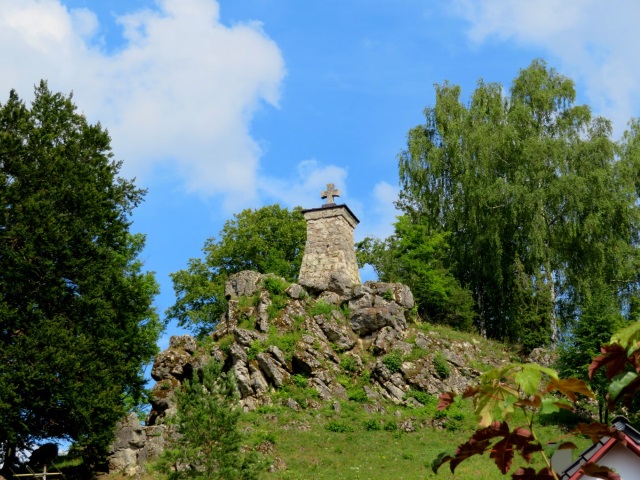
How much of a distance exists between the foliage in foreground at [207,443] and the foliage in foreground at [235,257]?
2536 cm

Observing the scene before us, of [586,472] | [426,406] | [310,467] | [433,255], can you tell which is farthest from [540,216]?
[586,472]

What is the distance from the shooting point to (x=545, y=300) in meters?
35.7

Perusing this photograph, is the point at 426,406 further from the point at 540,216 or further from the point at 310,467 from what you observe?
the point at 540,216

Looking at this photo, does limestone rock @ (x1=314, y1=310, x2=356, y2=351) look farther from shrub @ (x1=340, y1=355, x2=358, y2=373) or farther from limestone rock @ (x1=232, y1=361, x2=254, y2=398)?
limestone rock @ (x1=232, y1=361, x2=254, y2=398)

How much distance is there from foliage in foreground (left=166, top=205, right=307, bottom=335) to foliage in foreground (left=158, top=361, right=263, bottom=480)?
25.4m

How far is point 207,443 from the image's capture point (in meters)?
17.0

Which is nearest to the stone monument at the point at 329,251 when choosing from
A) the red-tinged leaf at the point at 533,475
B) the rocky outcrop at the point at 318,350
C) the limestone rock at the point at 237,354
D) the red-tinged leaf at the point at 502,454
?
the rocky outcrop at the point at 318,350

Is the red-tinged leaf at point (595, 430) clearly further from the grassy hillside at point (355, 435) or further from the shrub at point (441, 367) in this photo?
the shrub at point (441, 367)

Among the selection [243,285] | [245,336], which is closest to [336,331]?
[245,336]

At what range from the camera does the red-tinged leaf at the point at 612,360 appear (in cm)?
242

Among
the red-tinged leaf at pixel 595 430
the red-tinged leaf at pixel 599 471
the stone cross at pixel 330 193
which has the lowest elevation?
the red-tinged leaf at pixel 599 471

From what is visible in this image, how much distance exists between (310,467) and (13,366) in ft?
29.4

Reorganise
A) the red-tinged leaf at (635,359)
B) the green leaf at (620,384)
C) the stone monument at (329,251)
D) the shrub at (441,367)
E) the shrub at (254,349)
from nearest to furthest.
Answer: the green leaf at (620,384) < the red-tinged leaf at (635,359) < the shrub at (254,349) < the shrub at (441,367) < the stone monument at (329,251)

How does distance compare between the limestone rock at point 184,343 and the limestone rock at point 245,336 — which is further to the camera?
the limestone rock at point 184,343
